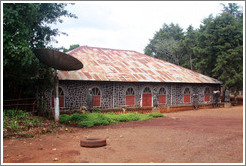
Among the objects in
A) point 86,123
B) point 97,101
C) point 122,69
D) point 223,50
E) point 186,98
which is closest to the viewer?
point 86,123

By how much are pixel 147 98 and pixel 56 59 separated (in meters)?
9.72

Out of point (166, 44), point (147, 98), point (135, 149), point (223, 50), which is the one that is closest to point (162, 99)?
point (147, 98)

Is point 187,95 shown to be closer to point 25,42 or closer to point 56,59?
point 56,59

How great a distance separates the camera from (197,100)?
22.0 m

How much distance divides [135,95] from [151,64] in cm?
549

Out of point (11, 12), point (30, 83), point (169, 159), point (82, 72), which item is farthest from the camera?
point (82, 72)

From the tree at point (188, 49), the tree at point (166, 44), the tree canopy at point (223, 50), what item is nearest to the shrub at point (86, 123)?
the tree canopy at point (223, 50)

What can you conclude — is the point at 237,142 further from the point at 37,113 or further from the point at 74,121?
the point at 37,113

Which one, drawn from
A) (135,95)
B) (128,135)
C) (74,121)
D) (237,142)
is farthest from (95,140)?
(135,95)

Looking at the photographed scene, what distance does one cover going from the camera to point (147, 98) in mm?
19406

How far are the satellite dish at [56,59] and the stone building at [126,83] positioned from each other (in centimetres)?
320

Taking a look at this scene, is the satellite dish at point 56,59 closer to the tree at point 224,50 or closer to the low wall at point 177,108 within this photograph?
the low wall at point 177,108

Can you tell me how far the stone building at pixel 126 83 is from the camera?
1638 centimetres

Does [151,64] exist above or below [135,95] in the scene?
above
